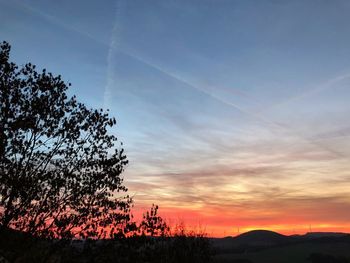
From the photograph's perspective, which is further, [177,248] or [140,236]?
[177,248]

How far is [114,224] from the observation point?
24578mm

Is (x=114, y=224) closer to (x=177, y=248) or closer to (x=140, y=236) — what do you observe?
(x=140, y=236)

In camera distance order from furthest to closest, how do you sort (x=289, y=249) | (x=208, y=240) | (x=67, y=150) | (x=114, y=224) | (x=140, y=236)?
(x=289, y=249) < (x=208, y=240) < (x=140, y=236) < (x=114, y=224) < (x=67, y=150)

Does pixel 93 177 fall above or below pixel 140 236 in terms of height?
above

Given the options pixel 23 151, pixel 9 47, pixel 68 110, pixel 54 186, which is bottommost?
pixel 54 186

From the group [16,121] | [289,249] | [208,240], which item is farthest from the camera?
[289,249]

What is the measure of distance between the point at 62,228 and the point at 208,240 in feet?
119

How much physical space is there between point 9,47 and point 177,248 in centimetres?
3753

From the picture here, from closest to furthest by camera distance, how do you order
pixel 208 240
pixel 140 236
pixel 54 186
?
pixel 54 186, pixel 140 236, pixel 208 240

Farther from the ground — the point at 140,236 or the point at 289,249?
the point at 289,249

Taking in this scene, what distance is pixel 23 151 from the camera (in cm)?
1912

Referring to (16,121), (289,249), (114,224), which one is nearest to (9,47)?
(16,121)

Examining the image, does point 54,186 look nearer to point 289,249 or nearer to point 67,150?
point 67,150

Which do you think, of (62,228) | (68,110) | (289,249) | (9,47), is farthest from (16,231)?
(289,249)
